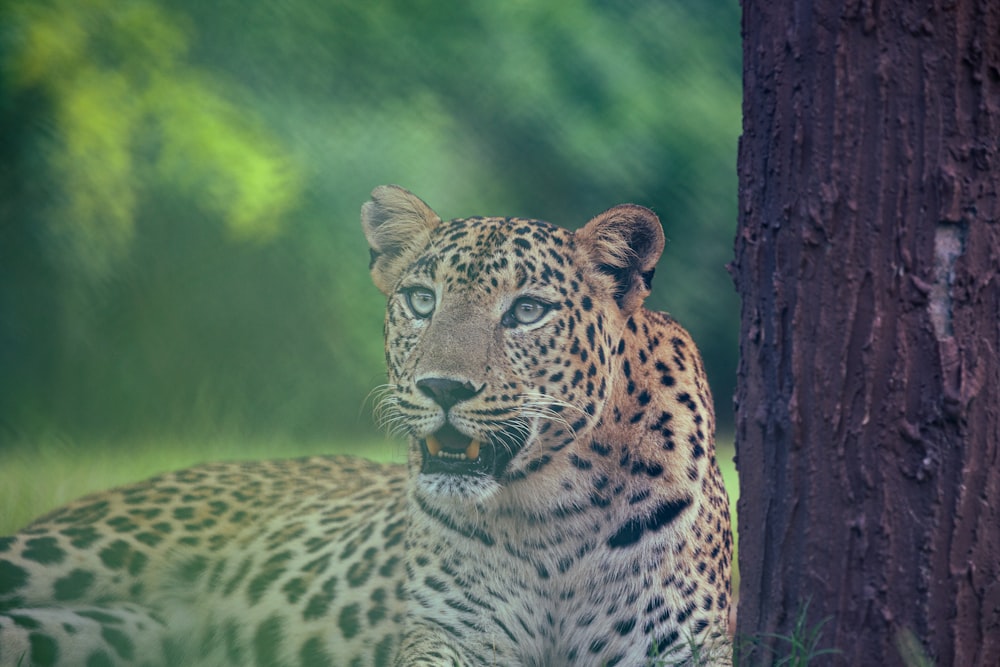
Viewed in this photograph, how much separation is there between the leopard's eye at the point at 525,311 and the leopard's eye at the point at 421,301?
300mm

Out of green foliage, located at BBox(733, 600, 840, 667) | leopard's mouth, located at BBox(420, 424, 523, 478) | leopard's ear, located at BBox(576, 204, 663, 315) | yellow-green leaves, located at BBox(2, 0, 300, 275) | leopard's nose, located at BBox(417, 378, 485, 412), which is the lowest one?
green foliage, located at BBox(733, 600, 840, 667)

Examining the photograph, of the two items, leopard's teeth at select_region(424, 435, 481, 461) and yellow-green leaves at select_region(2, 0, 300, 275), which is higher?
yellow-green leaves at select_region(2, 0, 300, 275)

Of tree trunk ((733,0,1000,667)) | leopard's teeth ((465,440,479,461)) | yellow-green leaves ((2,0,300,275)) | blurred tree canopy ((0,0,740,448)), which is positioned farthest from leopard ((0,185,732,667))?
tree trunk ((733,0,1000,667))

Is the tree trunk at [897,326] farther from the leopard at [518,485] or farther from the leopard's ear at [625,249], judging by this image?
the leopard's ear at [625,249]

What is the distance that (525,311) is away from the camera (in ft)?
12.5

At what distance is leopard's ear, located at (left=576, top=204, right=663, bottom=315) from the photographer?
394cm

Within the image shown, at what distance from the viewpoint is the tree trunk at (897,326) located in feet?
8.77

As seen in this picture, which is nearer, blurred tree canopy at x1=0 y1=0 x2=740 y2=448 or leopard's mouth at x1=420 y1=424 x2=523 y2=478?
leopard's mouth at x1=420 y1=424 x2=523 y2=478

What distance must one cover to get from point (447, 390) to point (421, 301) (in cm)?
55

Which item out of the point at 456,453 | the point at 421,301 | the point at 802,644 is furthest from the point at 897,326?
A: the point at 421,301

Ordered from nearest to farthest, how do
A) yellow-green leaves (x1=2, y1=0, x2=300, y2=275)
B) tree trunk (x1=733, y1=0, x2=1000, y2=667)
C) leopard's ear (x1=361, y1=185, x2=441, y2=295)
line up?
tree trunk (x1=733, y1=0, x2=1000, y2=667), leopard's ear (x1=361, y1=185, x2=441, y2=295), yellow-green leaves (x1=2, y1=0, x2=300, y2=275)

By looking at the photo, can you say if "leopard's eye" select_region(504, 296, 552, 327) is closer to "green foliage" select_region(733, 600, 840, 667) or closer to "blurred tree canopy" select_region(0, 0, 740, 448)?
"blurred tree canopy" select_region(0, 0, 740, 448)

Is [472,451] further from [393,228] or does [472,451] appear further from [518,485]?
[393,228]

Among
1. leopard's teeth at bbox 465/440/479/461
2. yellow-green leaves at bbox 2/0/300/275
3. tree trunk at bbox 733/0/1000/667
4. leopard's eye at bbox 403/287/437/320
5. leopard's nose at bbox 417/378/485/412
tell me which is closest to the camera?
tree trunk at bbox 733/0/1000/667
